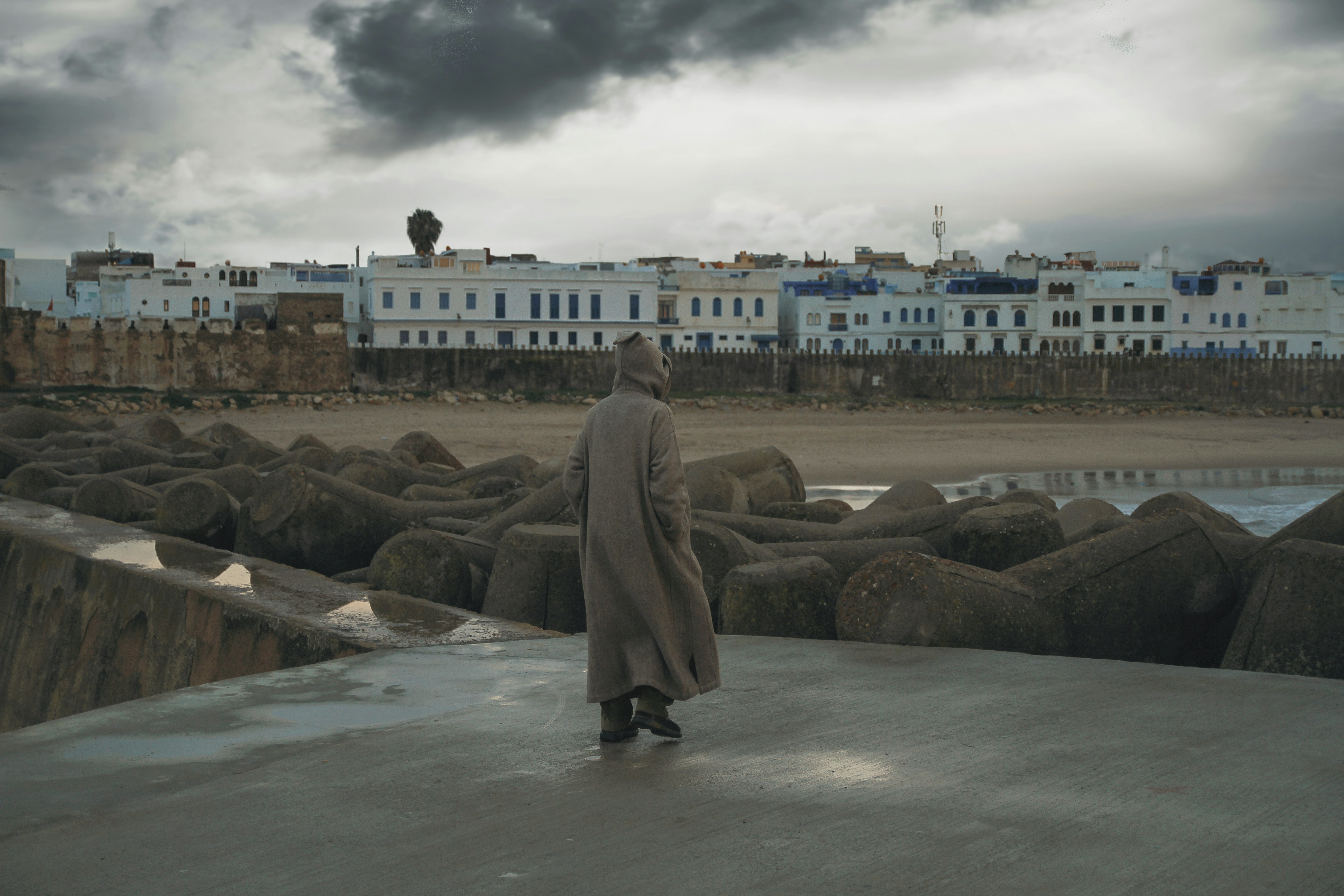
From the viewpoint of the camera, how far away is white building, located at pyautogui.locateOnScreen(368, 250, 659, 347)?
209 ft

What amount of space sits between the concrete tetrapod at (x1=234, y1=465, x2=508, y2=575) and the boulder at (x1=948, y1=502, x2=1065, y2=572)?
393 centimetres

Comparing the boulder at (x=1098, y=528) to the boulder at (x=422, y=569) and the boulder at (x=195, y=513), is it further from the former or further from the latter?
the boulder at (x=195, y=513)

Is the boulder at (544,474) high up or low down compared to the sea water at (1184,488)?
up

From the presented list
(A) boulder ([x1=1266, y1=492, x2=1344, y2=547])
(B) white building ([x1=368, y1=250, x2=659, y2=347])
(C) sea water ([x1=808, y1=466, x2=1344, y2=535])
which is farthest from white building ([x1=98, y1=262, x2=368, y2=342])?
(A) boulder ([x1=1266, y1=492, x2=1344, y2=547])

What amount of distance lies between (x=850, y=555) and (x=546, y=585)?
188 cm

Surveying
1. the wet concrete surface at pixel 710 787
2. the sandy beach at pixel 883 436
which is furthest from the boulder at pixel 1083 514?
the sandy beach at pixel 883 436

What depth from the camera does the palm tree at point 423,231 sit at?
76688mm

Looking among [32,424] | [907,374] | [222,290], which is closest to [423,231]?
[222,290]

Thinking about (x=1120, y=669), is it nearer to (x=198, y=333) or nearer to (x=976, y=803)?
(x=976, y=803)

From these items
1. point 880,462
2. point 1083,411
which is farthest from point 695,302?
point 880,462

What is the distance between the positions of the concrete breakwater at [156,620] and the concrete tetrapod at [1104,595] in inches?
67.4

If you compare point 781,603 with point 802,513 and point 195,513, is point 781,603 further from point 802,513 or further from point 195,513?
point 195,513

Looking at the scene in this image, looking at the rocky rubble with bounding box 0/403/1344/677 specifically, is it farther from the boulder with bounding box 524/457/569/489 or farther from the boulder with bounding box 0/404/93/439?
the boulder with bounding box 0/404/93/439

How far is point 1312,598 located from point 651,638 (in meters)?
2.89
